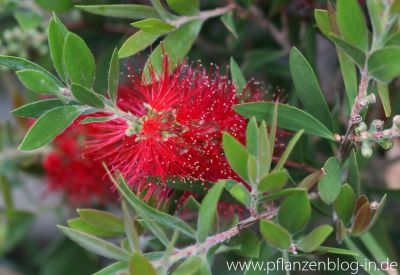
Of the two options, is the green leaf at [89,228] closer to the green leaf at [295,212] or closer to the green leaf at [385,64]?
the green leaf at [295,212]

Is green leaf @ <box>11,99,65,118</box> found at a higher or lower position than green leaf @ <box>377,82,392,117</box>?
higher

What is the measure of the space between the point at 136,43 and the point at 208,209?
34 cm

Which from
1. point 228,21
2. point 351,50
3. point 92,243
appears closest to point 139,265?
point 92,243

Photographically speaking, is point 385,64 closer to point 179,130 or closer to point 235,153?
point 235,153

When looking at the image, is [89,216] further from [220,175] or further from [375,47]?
[375,47]

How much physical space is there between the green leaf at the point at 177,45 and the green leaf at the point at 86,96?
168 mm

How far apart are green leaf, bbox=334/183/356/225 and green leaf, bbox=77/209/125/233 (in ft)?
1.12

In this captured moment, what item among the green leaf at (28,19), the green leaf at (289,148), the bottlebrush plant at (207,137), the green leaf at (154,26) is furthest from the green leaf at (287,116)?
the green leaf at (28,19)

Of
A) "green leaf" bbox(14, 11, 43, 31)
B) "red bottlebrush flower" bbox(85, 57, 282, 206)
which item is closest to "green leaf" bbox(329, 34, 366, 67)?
"red bottlebrush flower" bbox(85, 57, 282, 206)

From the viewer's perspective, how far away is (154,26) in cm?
100

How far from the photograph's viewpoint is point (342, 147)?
3.20 feet

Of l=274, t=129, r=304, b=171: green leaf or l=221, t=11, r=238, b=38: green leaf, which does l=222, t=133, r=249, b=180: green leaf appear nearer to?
l=274, t=129, r=304, b=171: green leaf

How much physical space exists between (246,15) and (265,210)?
490 mm

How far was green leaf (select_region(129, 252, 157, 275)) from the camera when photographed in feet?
2.47
